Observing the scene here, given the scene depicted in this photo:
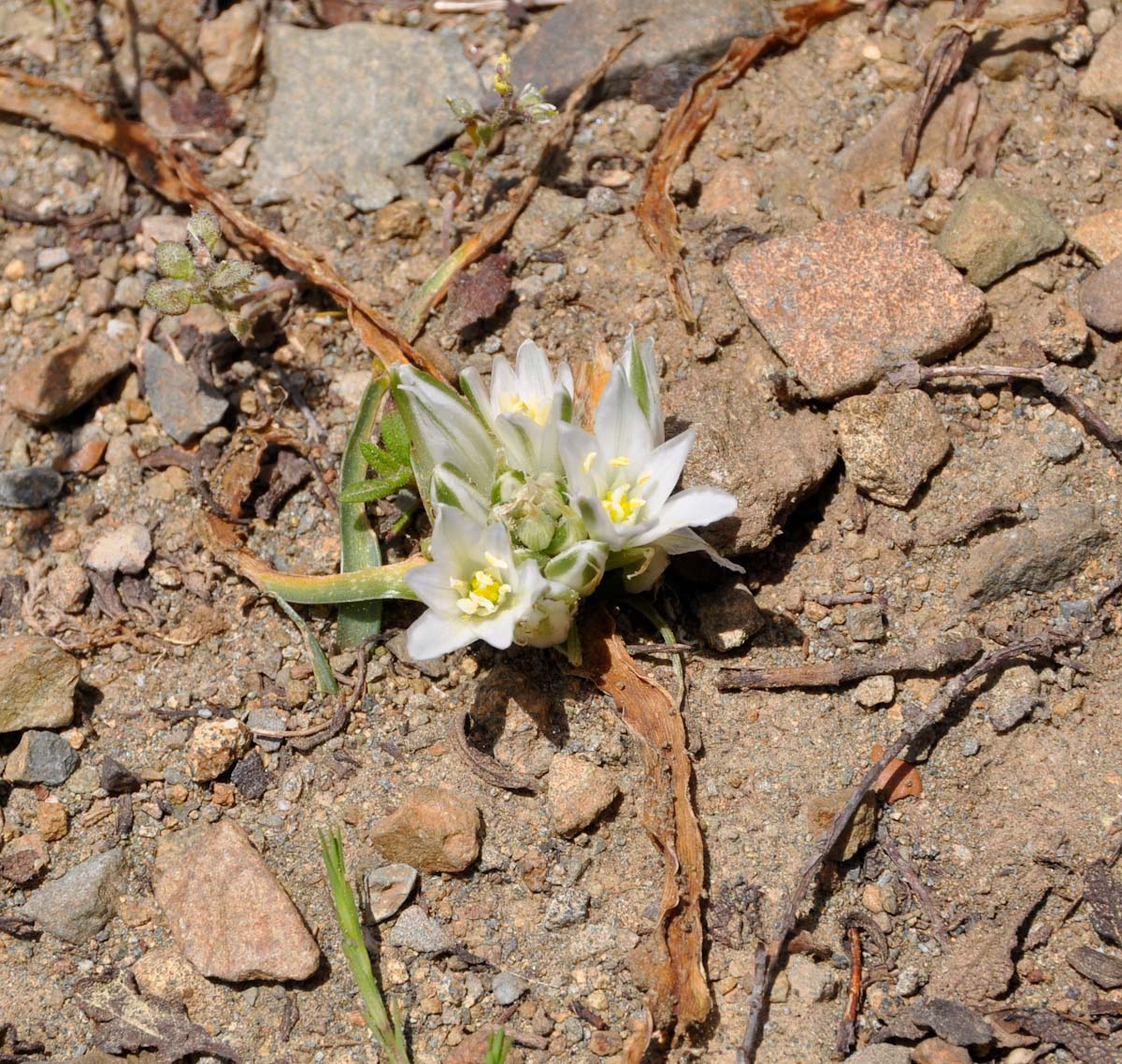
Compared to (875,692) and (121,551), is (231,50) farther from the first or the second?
(875,692)

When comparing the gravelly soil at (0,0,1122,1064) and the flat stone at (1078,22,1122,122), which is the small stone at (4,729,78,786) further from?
the flat stone at (1078,22,1122,122)

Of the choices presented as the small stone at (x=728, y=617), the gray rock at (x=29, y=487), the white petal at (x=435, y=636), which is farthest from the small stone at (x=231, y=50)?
the small stone at (x=728, y=617)

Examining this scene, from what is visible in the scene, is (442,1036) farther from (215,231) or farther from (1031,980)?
(215,231)

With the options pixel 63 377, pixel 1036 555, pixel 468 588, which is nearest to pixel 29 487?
pixel 63 377

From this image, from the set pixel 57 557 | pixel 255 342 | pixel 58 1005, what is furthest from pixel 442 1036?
pixel 255 342

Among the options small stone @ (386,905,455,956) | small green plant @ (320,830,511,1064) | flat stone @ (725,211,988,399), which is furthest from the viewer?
flat stone @ (725,211,988,399)

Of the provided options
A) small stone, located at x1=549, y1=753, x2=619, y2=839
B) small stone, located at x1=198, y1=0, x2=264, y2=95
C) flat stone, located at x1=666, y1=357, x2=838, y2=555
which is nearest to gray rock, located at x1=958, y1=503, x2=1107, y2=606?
flat stone, located at x1=666, y1=357, x2=838, y2=555
